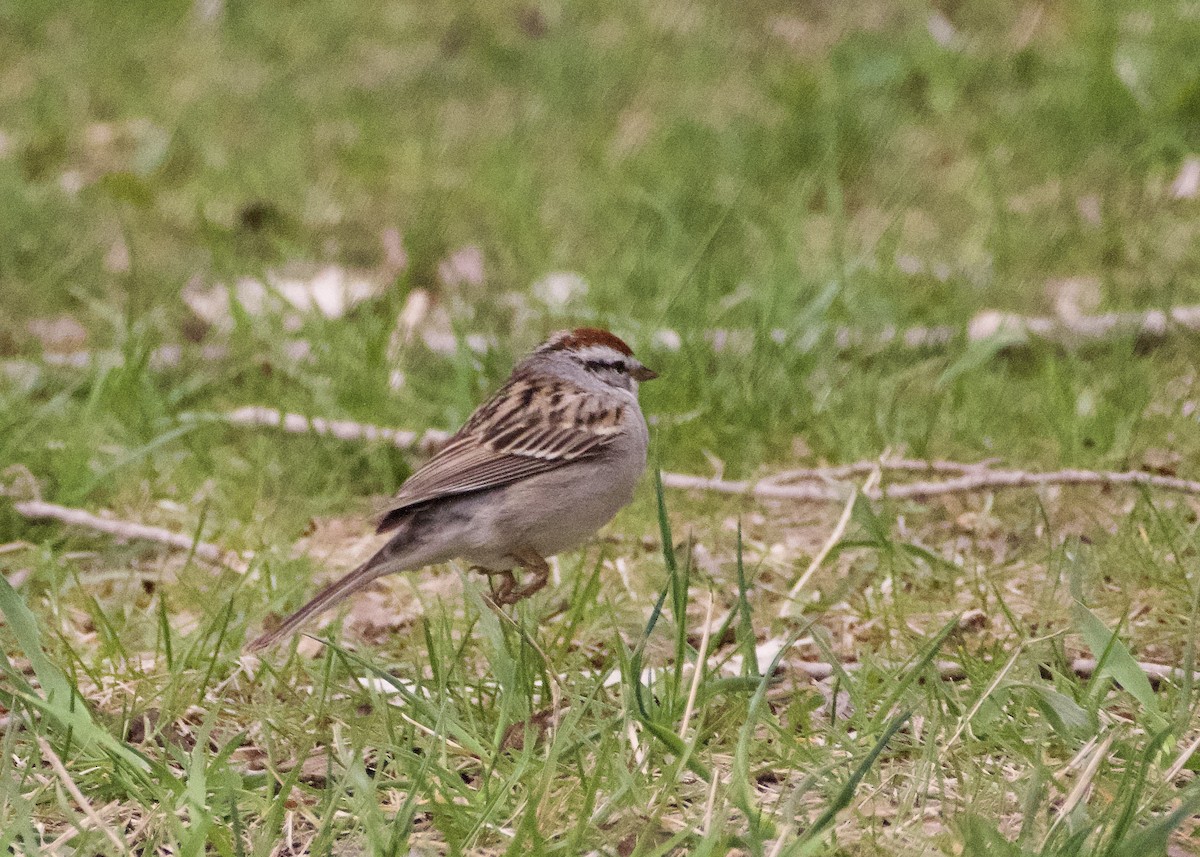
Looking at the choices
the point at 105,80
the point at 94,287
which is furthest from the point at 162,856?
the point at 105,80

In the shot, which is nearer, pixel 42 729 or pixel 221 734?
pixel 42 729

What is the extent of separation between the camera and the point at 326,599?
3.80 meters

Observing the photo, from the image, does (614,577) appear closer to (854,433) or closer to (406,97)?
(854,433)

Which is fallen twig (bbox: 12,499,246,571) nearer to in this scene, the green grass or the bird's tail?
the green grass

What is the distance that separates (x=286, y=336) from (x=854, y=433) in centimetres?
221

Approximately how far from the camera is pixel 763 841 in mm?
2873

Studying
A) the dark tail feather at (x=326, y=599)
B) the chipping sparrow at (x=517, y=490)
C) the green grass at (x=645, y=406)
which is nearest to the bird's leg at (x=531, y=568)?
the chipping sparrow at (x=517, y=490)

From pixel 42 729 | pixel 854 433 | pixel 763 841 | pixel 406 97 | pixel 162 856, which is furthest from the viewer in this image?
pixel 406 97

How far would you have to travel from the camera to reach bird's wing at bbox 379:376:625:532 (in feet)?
13.6

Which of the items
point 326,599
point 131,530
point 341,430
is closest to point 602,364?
point 341,430

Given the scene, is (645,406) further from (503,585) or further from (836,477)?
(503,585)

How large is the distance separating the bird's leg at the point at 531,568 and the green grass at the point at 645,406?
4.6 inches

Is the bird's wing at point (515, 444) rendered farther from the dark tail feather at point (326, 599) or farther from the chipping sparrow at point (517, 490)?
the dark tail feather at point (326, 599)

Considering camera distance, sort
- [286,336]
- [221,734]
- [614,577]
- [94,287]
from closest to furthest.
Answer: [221,734] → [614,577] → [286,336] → [94,287]
